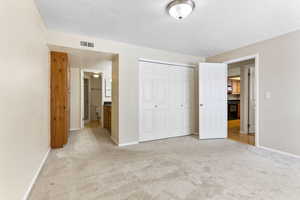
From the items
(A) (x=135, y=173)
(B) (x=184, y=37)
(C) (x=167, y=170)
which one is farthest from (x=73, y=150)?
(B) (x=184, y=37)

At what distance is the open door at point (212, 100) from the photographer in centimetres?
390

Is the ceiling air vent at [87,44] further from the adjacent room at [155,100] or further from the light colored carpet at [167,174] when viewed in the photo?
the light colored carpet at [167,174]

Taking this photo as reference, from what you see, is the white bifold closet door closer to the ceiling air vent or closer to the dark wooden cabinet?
the ceiling air vent

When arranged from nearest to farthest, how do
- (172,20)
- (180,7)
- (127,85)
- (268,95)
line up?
(180,7) < (172,20) < (268,95) < (127,85)

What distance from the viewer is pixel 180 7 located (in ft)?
6.20

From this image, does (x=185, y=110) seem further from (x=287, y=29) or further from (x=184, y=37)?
(x=287, y=29)

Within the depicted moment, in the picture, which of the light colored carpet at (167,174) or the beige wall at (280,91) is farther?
the beige wall at (280,91)

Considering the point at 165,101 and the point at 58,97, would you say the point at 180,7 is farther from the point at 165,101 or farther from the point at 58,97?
the point at 58,97

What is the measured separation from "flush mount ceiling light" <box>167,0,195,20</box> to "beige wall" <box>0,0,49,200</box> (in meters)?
1.70

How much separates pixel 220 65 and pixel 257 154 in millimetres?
2321

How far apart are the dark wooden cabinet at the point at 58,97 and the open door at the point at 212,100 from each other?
336cm

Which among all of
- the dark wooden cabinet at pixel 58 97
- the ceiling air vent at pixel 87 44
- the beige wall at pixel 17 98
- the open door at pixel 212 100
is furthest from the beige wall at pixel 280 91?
the dark wooden cabinet at pixel 58 97

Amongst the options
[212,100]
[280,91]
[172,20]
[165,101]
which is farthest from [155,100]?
[280,91]

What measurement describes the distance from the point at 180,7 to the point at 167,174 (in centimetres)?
Answer: 228
